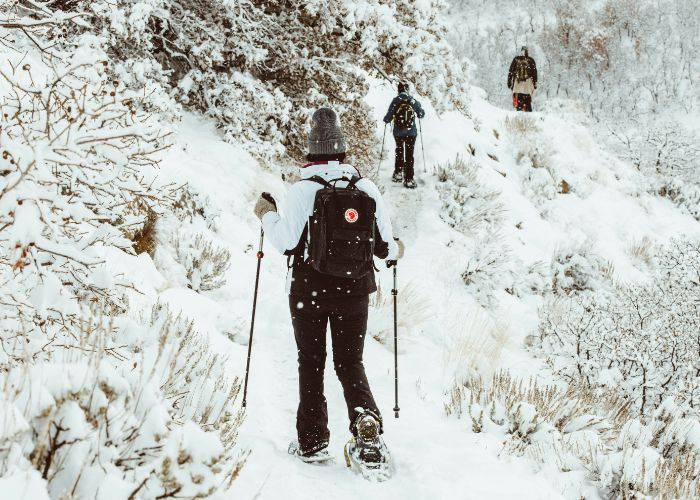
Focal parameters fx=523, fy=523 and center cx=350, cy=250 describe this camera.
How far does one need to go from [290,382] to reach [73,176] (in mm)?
2591

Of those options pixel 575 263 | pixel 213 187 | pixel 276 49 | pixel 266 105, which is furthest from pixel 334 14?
pixel 575 263

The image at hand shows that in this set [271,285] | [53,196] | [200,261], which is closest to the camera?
[53,196]

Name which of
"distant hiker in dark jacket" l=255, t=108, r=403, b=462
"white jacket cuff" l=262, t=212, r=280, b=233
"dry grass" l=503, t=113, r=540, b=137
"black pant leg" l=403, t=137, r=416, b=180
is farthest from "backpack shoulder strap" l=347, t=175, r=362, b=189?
"dry grass" l=503, t=113, r=540, b=137

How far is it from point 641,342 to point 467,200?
16.0 ft

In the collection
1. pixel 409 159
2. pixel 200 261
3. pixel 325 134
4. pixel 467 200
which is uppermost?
pixel 409 159

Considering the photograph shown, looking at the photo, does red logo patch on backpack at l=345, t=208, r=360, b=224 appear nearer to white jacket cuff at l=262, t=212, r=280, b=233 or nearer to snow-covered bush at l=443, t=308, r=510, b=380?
white jacket cuff at l=262, t=212, r=280, b=233

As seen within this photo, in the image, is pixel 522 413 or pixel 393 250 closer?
pixel 393 250

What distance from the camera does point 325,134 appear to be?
321cm

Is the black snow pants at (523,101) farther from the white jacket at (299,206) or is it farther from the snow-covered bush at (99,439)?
the snow-covered bush at (99,439)

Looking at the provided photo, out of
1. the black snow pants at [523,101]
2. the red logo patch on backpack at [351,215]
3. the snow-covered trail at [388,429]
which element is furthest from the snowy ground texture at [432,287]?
the black snow pants at [523,101]

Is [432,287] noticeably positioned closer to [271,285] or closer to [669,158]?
[271,285]

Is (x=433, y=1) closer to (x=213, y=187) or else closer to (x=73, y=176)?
(x=213, y=187)

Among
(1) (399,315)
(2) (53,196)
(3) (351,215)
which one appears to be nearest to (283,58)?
(1) (399,315)

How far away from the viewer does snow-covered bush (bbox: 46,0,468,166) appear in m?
7.75
